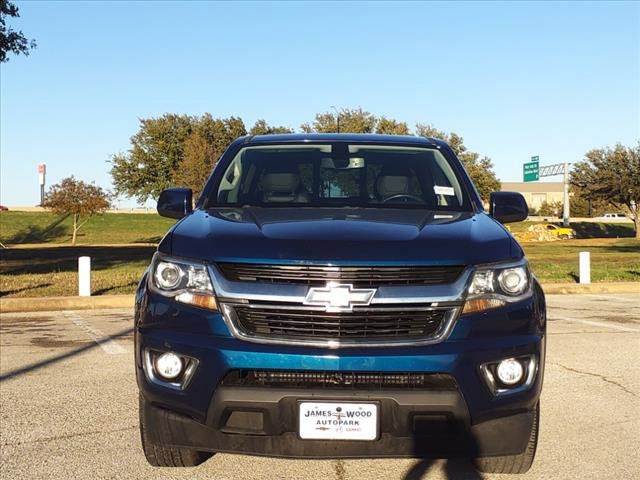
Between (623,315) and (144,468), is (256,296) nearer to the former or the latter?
(144,468)

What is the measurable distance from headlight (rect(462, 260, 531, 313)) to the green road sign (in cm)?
8546

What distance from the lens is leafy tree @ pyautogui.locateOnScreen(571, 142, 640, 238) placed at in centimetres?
5334

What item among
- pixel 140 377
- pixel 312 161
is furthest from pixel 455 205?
pixel 140 377

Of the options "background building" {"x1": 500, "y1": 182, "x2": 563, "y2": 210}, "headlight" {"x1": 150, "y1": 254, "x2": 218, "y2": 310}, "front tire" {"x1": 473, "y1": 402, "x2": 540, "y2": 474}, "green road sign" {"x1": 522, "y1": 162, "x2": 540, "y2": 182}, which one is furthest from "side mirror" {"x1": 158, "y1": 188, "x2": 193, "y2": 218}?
"background building" {"x1": 500, "y1": 182, "x2": 563, "y2": 210}

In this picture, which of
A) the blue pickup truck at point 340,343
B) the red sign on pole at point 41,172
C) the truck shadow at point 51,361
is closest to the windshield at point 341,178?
the blue pickup truck at point 340,343

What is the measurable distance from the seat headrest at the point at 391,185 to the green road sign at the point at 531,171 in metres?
84.3

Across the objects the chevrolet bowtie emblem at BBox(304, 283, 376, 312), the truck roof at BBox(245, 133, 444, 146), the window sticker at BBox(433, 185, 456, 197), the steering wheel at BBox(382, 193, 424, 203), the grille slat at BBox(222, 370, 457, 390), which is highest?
the truck roof at BBox(245, 133, 444, 146)

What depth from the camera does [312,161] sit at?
502 cm

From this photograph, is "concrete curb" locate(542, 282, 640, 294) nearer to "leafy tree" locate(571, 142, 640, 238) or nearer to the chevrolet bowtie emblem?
the chevrolet bowtie emblem

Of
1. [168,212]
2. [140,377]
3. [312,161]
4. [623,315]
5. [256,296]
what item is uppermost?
[312,161]

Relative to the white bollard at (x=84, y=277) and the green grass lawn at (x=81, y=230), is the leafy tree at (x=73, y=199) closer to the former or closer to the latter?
the green grass lawn at (x=81, y=230)

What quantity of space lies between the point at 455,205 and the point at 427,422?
1728 millimetres

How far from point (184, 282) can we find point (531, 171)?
86.8m

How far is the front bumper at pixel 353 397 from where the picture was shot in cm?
324
